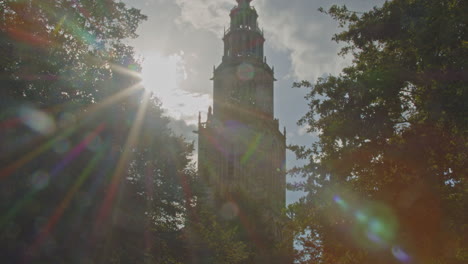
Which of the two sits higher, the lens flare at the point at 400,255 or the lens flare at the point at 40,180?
the lens flare at the point at 40,180

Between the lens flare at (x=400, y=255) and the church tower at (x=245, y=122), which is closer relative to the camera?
the lens flare at (x=400, y=255)

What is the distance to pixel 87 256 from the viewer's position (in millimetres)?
13359

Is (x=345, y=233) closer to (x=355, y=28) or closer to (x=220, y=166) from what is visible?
(x=355, y=28)

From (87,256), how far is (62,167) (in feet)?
8.77

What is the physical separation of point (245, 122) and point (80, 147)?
39373mm

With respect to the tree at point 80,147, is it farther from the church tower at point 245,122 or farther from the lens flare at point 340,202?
the church tower at point 245,122

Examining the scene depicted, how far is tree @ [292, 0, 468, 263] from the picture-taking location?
11375mm

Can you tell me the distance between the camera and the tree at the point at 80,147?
1258 centimetres

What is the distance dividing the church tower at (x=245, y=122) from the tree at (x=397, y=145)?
32.6 metres

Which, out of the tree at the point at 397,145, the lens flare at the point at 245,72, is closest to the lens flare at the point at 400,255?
the tree at the point at 397,145

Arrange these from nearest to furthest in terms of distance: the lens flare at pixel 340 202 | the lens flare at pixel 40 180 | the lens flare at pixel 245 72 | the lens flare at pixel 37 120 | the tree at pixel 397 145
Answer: the tree at pixel 397 145, the lens flare at pixel 40 180, the lens flare at pixel 37 120, the lens flare at pixel 340 202, the lens flare at pixel 245 72

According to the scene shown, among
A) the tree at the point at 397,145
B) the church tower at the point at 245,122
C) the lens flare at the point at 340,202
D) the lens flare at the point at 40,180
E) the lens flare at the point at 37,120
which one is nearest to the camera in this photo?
the tree at the point at 397,145

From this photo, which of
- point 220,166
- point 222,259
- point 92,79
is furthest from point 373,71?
point 220,166

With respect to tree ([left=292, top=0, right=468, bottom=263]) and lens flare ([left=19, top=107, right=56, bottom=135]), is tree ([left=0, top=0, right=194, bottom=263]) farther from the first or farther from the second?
tree ([left=292, top=0, right=468, bottom=263])
